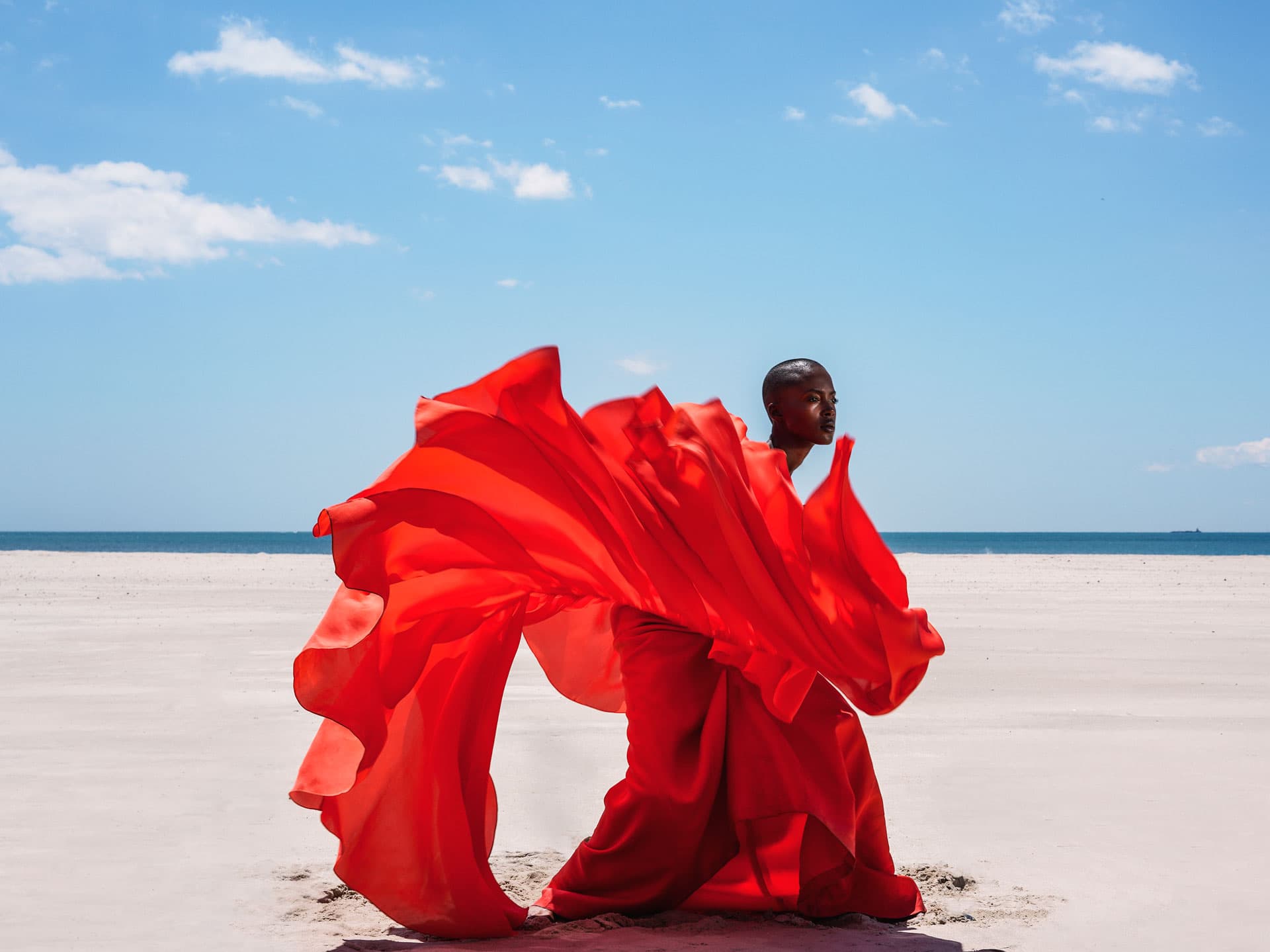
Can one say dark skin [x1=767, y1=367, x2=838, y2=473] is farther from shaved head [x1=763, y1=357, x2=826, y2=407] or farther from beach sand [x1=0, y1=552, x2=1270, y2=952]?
beach sand [x1=0, y1=552, x2=1270, y2=952]

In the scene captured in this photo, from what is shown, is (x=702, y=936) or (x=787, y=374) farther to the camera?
(x=787, y=374)

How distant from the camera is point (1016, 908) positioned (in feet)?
14.6

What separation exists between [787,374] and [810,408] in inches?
6.4

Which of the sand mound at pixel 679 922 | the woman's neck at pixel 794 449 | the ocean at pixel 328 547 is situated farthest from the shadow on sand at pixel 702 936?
the ocean at pixel 328 547

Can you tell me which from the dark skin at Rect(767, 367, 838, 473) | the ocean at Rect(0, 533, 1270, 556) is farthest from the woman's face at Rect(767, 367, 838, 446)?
the ocean at Rect(0, 533, 1270, 556)

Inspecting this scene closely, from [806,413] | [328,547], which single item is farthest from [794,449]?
[328,547]

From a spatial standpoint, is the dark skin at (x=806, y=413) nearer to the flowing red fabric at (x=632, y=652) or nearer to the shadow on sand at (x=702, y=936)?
the flowing red fabric at (x=632, y=652)

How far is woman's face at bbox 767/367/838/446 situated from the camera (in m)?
4.38

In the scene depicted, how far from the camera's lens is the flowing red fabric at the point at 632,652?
372 cm

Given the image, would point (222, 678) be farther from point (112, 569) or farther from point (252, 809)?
point (112, 569)

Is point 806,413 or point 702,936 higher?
point 806,413

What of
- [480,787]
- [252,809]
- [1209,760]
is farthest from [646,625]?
[1209,760]

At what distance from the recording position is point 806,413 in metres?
4.38

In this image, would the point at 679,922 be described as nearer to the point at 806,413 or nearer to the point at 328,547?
the point at 806,413
